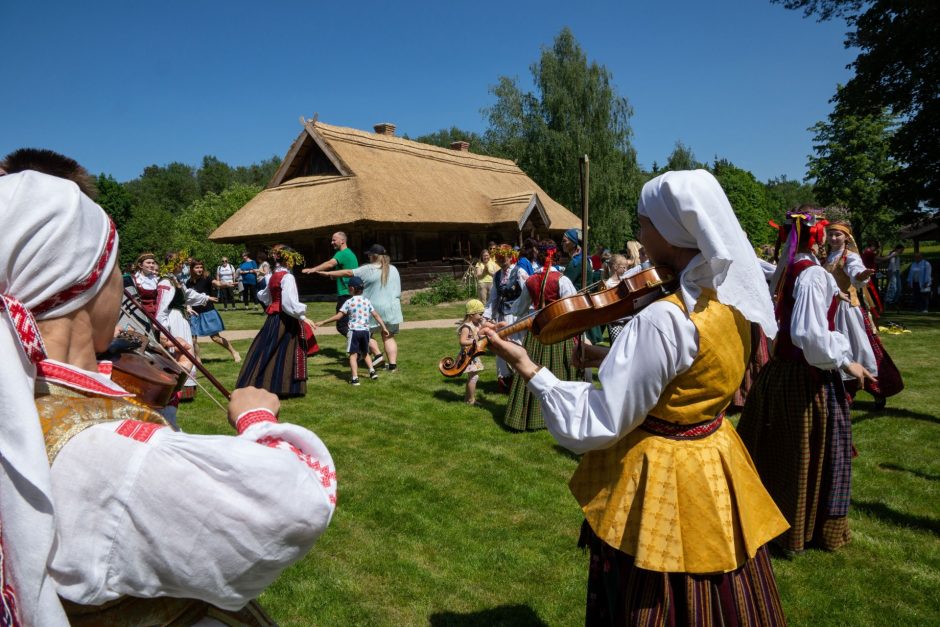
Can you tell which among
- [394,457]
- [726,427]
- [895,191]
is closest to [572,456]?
[394,457]

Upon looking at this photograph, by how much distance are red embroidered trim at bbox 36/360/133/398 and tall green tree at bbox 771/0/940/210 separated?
21167 millimetres

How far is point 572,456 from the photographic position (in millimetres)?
5430

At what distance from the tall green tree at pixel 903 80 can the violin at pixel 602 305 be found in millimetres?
19513

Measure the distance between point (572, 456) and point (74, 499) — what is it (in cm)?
482

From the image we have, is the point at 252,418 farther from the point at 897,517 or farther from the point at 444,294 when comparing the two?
the point at 444,294

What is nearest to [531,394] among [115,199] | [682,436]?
[682,436]

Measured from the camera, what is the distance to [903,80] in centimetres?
1753

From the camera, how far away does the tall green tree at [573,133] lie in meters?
30.6

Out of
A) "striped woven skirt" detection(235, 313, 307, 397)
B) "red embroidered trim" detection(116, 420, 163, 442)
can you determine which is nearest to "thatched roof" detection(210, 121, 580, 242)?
"striped woven skirt" detection(235, 313, 307, 397)

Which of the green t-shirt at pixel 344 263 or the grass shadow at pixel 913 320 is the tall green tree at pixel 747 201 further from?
the green t-shirt at pixel 344 263

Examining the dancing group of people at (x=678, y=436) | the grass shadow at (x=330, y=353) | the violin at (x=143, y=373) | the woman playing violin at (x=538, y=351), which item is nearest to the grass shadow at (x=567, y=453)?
the woman playing violin at (x=538, y=351)

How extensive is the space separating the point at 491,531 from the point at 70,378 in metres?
3.41

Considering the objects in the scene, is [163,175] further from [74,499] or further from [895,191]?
[74,499]

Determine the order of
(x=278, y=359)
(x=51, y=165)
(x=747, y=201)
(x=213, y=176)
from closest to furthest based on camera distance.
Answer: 1. (x=51, y=165)
2. (x=278, y=359)
3. (x=747, y=201)
4. (x=213, y=176)
